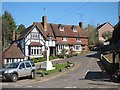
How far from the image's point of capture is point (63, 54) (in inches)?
2468

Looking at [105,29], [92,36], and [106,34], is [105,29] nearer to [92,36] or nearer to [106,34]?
[92,36]

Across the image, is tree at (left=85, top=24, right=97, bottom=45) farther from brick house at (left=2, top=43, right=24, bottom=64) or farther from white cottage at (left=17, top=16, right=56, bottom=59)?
brick house at (left=2, top=43, right=24, bottom=64)

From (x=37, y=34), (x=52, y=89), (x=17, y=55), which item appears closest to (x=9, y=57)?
(x=17, y=55)

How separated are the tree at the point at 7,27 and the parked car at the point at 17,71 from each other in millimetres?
51451

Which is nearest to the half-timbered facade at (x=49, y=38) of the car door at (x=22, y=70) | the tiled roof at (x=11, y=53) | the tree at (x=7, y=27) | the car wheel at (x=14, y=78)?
the tiled roof at (x=11, y=53)

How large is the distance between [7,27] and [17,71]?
193 feet

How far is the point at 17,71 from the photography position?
2545 centimetres

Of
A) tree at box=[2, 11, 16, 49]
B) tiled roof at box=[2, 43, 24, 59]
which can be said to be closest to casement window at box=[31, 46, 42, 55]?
tiled roof at box=[2, 43, 24, 59]

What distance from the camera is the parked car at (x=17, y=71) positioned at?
24.6 m

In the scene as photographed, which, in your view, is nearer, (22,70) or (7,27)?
(22,70)

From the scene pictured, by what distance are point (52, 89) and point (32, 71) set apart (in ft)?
32.9

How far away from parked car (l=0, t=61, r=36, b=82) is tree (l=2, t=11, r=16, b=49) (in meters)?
51.5

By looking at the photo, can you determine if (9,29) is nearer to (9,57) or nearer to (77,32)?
(77,32)

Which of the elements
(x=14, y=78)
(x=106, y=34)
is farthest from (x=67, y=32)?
(x=14, y=78)
